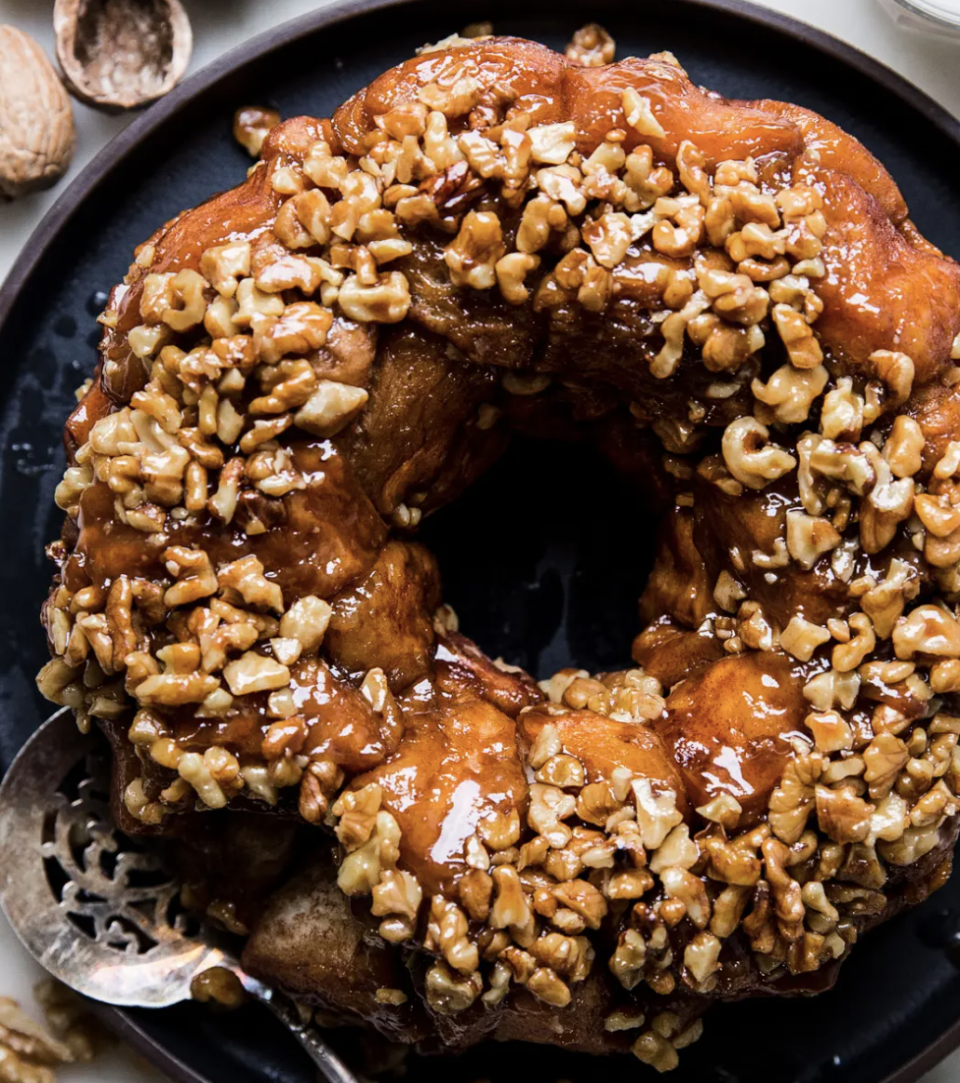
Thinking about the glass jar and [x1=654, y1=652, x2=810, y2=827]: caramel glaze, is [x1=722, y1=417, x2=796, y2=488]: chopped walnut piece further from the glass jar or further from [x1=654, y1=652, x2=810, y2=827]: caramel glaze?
the glass jar

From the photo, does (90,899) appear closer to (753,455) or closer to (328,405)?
(328,405)

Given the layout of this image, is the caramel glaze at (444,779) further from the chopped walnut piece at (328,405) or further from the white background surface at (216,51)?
the white background surface at (216,51)

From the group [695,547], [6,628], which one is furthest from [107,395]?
[695,547]

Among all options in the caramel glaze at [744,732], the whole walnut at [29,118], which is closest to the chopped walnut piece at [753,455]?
the caramel glaze at [744,732]

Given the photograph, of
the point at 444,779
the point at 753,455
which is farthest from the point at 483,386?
the point at 444,779

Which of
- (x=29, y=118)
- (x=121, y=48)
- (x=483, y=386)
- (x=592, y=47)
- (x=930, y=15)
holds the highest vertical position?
(x=930, y=15)

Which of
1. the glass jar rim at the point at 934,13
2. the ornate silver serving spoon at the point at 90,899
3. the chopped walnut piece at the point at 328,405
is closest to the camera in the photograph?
the chopped walnut piece at the point at 328,405

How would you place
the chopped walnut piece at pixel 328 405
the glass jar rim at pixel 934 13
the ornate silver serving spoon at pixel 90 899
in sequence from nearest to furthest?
the chopped walnut piece at pixel 328 405 < the ornate silver serving spoon at pixel 90 899 < the glass jar rim at pixel 934 13
